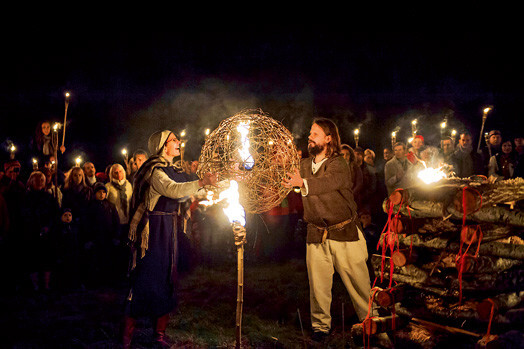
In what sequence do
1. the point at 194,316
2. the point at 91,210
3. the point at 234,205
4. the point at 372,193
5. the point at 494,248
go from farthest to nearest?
the point at 372,193 < the point at 91,210 < the point at 194,316 < the point at 234,205 < the point at 494,248

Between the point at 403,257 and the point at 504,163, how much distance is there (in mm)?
4913

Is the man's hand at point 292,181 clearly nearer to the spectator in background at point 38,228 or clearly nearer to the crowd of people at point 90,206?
the crowd of people at point 90,206

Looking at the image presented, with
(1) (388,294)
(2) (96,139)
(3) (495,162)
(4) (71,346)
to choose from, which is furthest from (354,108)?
(4) (71,346)

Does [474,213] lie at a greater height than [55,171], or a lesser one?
lesser

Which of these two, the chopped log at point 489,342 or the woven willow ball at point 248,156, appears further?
the woven willow ball at point 248,156

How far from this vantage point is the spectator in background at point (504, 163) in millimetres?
7402

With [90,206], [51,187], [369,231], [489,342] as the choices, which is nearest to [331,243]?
[489,342]

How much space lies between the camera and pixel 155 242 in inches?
169

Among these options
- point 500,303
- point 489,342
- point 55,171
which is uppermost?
point 55,171

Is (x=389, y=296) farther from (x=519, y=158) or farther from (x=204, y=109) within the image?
(x=204, y=109)

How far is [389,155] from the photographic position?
30.0ft

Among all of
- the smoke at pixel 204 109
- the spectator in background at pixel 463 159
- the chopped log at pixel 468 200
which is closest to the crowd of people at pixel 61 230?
the chopped log at pixel 468 200

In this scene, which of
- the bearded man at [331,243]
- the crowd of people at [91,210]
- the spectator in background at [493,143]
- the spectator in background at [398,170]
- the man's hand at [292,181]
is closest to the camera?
the man's hand at [292,181]

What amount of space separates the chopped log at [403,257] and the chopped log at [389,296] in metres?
0.30
